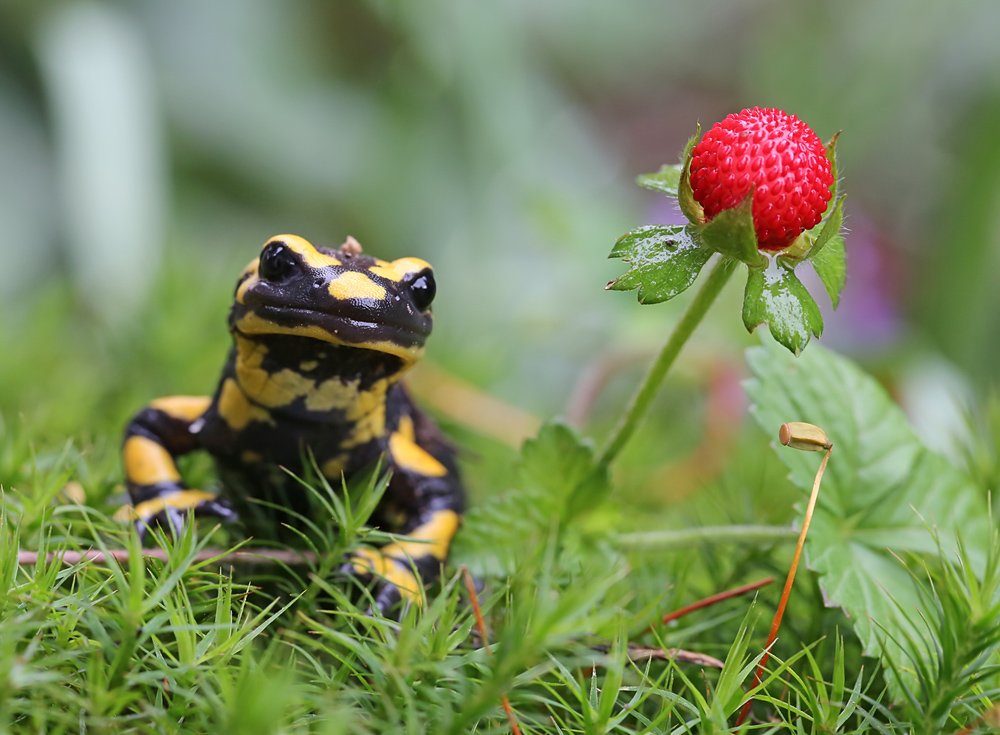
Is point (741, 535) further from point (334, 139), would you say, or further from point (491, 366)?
point (334, 139)

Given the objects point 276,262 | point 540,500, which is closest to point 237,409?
point 276,262

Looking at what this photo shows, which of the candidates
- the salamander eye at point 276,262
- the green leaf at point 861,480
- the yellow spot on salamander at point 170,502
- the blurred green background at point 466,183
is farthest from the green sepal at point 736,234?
the blurred green background at point 466,183

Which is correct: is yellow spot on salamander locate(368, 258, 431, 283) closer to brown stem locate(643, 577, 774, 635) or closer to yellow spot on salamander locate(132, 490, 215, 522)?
yellow spot on salamander locate(132, 490, 215, 522)

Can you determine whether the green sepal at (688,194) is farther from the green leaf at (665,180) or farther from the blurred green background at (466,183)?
the blurred green background at (466,183)

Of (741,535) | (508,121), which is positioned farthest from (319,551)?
(508,121)

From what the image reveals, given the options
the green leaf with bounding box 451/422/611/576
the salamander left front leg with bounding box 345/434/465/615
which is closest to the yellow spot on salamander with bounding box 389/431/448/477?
the salamander left front leg with bounding box 345/434/465/615
